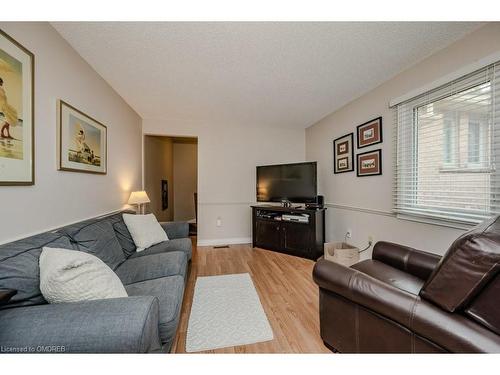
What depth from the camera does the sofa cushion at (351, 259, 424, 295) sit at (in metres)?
1.30

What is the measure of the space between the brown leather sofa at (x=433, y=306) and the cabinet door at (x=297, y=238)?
73.0 inches

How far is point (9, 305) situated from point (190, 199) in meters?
5.13

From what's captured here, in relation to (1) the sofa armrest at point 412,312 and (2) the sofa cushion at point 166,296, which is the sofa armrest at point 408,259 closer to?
(1) the sofa armrest at point 412,312

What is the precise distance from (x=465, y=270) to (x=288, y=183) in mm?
2697

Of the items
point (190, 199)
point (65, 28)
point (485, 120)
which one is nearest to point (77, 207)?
point (65, 28)

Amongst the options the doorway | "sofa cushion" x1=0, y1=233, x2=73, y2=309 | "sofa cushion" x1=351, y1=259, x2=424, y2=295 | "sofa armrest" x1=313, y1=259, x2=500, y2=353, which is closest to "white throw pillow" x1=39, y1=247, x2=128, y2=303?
"sofa cushion" x1=0, y1=233, x2=73, y2=309

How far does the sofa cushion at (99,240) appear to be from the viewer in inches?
57.9

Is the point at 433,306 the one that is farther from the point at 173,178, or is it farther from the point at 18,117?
the point at 173,178

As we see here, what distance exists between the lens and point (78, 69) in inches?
70.1

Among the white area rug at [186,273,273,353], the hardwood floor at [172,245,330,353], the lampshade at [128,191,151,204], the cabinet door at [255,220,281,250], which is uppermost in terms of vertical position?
A: the lampshade at [128,191,151,204]

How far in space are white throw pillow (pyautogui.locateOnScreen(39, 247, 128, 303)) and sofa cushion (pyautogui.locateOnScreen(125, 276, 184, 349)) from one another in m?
0.24

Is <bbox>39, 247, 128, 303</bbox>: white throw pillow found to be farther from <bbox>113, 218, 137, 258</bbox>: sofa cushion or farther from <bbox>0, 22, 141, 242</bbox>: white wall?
<bbox>113, 218, 137, 258</bbox>: sofa cushion

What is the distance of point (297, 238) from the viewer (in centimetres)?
320

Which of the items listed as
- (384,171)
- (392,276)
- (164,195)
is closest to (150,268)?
(392,276)
